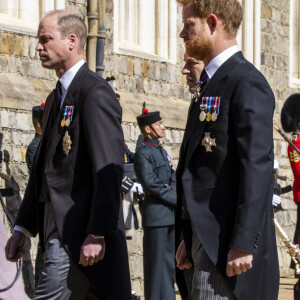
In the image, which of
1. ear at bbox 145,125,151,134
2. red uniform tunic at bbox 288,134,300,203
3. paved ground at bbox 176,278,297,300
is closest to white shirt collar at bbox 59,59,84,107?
ear at bbox 145,125,151,134

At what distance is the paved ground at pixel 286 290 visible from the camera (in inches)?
430

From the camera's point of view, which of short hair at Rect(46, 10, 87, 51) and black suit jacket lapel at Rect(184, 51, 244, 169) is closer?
black suit jacket lapel at Rect(184, 51, 244, 169)

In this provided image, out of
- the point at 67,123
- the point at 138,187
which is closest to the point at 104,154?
the point at 67,123

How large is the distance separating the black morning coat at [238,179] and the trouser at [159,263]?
16.9 feet

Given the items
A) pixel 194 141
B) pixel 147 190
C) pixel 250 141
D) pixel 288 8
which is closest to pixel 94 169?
pixel 194 141

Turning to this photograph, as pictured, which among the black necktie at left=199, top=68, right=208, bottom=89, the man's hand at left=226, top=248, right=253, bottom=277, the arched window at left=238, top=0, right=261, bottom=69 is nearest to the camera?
the man's hand at left=226, top=248, right=253, bottom=277

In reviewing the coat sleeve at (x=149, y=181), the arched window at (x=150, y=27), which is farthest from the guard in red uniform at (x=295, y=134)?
the arched window at (x=150, y=27)

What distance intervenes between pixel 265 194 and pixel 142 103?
26.8ft

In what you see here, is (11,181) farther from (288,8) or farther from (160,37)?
(288,8)

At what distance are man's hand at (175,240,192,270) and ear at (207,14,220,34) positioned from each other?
830 millimetres

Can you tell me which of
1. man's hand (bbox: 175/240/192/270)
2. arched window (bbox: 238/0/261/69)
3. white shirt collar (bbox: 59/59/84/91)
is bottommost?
man's hand (bbox: 175/240/192/270)

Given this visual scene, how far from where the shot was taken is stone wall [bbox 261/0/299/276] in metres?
15.4

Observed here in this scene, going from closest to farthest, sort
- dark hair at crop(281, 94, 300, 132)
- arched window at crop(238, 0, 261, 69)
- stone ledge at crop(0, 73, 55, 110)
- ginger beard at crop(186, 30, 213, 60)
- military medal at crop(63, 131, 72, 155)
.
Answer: ginger beard at crop(186, 30, 213, 60) → military medal at crop(63, 131, 72, 155) → stone ledge at crop(0, 73, 55, 110) → dark hair at crop(281, 94, 300, 132) → arched window at crop(238, 0, 261, 69)

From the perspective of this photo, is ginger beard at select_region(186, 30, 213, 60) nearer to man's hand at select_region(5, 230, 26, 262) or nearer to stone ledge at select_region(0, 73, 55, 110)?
man's hand at select_region(5, 230, 26, 262)
